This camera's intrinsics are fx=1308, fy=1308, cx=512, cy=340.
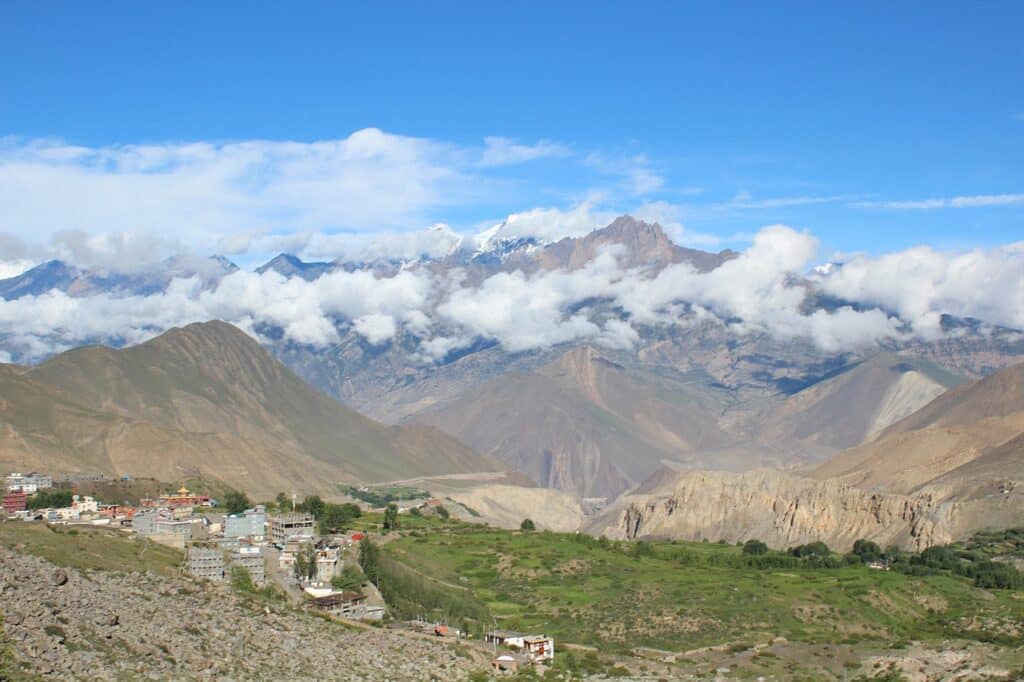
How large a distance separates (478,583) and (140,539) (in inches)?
1805

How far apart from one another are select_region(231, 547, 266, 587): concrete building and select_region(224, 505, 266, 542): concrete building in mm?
22047

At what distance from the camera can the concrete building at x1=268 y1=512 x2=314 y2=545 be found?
132 m

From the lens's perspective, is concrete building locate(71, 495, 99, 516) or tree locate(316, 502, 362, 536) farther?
tree locate(316, 502, 362, 536)

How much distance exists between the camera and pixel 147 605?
265ft

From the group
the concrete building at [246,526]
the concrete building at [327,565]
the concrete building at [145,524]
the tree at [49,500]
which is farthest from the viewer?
the tree at [49,500]

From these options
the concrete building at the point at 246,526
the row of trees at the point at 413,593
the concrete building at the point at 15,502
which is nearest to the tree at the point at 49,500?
the concrete building at the point at 15,502

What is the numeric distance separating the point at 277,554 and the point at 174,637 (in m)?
45.6

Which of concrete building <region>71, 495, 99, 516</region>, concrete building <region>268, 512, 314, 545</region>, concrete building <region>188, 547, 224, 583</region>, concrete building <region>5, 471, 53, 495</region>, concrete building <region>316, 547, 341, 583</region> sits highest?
concrete building <region>188, 547, 224, 583</region>

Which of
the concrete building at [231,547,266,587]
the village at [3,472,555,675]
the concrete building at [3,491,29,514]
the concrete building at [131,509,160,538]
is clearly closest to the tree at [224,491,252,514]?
the village at [3,472,555,675]

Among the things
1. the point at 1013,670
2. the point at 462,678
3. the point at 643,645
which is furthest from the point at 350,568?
the point at 1013,670

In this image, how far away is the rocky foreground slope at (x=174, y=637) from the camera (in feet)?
223

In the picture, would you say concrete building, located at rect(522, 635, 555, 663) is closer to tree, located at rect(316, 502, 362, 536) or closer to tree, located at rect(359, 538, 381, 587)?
Result: tree, located at rect(359, 538, 381, 587)

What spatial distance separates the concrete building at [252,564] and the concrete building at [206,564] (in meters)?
1.62

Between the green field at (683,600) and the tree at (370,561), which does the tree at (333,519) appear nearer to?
the green field at (683,600)
